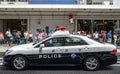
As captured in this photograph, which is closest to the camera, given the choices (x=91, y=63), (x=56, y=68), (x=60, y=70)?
(x=91, y=63)

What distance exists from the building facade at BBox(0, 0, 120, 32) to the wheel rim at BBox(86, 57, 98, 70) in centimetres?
1654

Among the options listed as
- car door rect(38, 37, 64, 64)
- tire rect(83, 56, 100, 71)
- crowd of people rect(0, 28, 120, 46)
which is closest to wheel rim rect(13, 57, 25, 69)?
car door rect(38, 37, 64, 64)

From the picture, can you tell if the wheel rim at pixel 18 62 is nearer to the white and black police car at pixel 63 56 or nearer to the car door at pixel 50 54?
the white and black police car at pixel 63 56

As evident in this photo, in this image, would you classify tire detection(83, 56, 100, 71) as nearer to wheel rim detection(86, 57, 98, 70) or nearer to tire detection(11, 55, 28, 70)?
wheel rim detection(86, 57, 98, 70)

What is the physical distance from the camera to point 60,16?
29.6 metres

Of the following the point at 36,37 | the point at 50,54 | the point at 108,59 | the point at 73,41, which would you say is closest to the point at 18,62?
the point at 50,54

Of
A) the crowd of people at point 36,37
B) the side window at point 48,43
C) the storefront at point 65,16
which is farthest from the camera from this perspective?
the storefront at point 65,16

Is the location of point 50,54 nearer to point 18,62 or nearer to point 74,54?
point 74,54

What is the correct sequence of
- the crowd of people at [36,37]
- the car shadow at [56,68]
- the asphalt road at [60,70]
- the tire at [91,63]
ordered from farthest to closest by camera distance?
the crowd of people at [36,37]
the car shadow at [56,68]
the tire at [91,63]
the asphalt road at [60,70]

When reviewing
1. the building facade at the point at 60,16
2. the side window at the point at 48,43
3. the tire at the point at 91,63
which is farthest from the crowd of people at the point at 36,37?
the tire at the point at 91,63

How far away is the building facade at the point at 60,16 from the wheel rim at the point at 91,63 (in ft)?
54.3

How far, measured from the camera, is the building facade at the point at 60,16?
2852 cm

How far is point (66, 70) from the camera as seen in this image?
12.2 meters

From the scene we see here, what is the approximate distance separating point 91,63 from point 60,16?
17.8 metres
